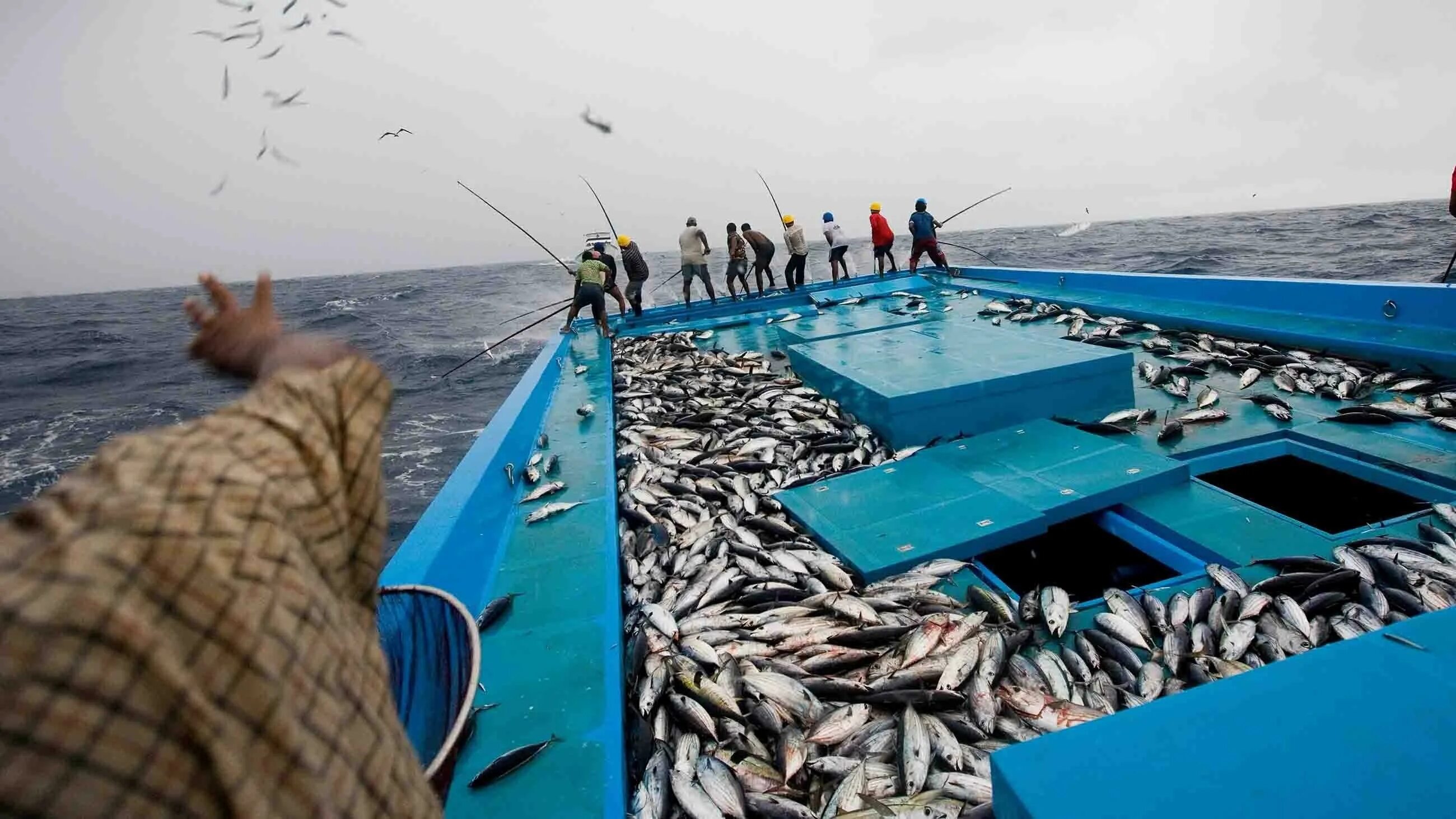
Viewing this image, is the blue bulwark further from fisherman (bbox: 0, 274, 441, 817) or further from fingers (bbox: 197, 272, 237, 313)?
fingers (bbox: 197, 272, 237, 313)

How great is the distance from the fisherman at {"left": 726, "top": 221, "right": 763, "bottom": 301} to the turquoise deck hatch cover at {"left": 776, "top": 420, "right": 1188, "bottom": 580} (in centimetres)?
1117

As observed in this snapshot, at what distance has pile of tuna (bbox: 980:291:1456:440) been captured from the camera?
6.48 metres

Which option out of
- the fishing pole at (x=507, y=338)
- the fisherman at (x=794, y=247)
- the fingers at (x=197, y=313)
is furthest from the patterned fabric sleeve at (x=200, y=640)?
the fisherman at (x=794, y=247)

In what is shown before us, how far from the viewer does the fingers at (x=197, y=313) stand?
1.68 meters

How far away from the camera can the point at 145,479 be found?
3.33 feet

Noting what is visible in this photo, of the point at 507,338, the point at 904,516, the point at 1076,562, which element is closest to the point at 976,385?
the point at 1076,562

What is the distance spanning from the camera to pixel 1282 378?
7699 millimetres

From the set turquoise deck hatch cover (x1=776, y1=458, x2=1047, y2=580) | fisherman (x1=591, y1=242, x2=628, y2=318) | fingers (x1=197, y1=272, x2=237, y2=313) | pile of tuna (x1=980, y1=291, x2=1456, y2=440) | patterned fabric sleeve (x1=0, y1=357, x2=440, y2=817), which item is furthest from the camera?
fisherman (x1=591, y1=242, x2=628, y2=318)

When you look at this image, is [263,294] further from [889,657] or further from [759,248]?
[759,248]

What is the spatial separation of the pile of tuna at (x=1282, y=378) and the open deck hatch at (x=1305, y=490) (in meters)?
0.63

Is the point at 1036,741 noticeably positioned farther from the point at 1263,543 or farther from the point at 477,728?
the point at 1263,543

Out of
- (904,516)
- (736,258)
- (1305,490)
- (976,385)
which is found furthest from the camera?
(736,258)

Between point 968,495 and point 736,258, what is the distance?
12496 millimetres

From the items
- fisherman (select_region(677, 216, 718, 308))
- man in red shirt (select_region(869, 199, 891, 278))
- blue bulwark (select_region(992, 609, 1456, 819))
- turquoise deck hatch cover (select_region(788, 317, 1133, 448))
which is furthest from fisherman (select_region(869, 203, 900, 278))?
blue bulwark (select_region(992, 609, 1456, 819))
